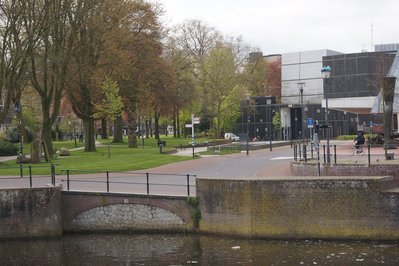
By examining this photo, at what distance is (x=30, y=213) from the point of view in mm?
24078

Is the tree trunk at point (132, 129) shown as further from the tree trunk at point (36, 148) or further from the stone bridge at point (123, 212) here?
the stone bridge at point (123, 212)

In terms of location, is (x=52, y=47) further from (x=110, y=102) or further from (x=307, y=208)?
(x=307, y=208)

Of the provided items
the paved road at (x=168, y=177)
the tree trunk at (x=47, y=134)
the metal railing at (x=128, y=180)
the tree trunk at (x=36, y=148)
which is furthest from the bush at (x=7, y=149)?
the metal railing at (x=128, y=180)

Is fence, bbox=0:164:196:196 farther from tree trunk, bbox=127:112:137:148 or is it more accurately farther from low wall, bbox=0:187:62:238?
tree trunk, bbox=127:112:137:148

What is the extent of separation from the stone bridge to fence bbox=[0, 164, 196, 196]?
51cm

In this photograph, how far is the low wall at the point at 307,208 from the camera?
2056 centimetres

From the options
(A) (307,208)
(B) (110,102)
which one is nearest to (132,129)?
(B) (110,102)

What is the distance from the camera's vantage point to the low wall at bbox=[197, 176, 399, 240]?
20.6 meters

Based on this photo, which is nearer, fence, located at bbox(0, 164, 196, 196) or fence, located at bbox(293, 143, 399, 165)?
fence, located at bbox(0, 164, 196, 196)

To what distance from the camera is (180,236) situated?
73.8 feet

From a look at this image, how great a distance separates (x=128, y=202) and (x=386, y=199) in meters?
9.77

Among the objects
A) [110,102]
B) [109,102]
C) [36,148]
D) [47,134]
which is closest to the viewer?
[36,148]

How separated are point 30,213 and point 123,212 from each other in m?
3.73

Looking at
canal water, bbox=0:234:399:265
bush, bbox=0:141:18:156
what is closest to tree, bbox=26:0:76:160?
bush, bbox=0:141:18:156
